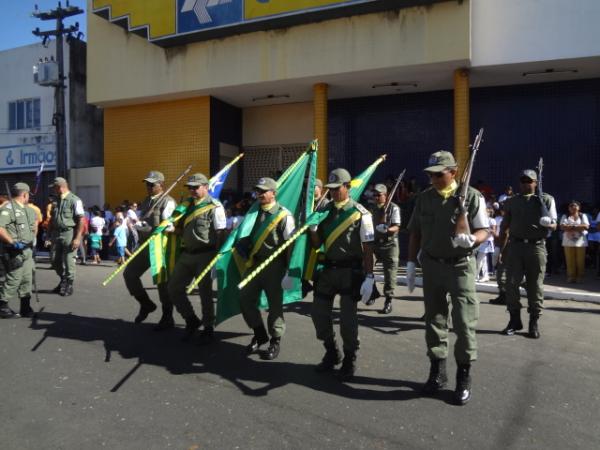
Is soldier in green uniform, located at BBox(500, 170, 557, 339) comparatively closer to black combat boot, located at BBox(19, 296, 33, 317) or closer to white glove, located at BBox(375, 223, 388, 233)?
white glove, located at BBox(375, 223, 388, 233)

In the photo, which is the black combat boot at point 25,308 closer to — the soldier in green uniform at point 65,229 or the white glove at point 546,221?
the soldier in green uniform at point 65,229

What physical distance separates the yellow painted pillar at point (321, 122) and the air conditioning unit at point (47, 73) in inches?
441

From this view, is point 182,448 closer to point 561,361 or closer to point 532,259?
point 561,361

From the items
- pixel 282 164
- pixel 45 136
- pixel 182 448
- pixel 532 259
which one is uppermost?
pixel 45 136

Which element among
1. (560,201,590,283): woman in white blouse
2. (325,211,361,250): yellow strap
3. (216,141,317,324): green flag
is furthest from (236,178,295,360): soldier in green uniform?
(560,201,590,283): woman in white blouse

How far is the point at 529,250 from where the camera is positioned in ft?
20.2

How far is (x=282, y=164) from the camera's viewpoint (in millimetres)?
18250

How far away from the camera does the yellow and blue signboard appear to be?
520 inches

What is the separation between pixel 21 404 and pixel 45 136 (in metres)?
20.0

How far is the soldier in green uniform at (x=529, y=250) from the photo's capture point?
605 cm

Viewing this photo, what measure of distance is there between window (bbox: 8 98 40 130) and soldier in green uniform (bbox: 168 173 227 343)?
19139mm

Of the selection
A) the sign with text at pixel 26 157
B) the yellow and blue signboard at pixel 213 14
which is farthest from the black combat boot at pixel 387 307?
the sign with text at pixel 26 157

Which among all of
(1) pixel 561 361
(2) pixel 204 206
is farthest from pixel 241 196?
(1) pixel 561 361

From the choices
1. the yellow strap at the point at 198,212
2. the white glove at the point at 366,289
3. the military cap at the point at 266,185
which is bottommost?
the white glove at the point at 366,289
